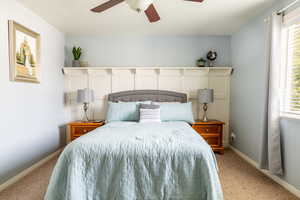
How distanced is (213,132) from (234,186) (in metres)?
1.23

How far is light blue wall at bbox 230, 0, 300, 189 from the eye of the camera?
209 cm

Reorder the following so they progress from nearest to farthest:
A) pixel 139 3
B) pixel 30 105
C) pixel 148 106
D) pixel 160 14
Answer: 1. pixel 139 3
2. pixel 30 105
3. pixel 160 14
4. pixel 148 106

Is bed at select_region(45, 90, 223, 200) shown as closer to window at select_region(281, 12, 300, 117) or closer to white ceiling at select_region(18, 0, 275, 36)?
window at select_region(281, 12, 300, 117)

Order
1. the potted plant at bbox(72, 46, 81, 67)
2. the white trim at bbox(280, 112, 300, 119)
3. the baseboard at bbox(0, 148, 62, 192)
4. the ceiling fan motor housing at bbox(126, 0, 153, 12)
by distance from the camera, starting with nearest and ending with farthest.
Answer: the ceiling fan motor housing at bbox(126, 0, 153, 12), the white trim at bbox(280, 112, 300, 119), the baseboard at bbox(0, 148, 62, 192), the potted plant at bbox(72, 46, 81, 67)

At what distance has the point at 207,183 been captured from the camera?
5.10 feet

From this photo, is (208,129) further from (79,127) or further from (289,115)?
(79,127)

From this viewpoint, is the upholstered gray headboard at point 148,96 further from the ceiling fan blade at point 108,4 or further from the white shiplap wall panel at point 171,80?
the ceiling fan blade at point 108,4

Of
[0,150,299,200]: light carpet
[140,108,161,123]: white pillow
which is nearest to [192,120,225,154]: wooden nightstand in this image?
[0,150,299,200]: light carpet

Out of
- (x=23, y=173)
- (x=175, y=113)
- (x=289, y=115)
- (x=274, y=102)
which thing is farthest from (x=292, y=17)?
(x=23, y=173)

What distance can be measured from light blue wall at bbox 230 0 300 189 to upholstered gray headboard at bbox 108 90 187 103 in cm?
111

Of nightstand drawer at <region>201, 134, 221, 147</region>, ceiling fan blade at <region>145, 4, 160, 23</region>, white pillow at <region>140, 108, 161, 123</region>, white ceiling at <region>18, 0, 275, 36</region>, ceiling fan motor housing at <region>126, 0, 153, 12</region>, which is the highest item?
white ceiling at <region>18, 0, 275, 36</region>

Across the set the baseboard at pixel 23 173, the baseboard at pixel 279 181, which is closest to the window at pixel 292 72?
the baseboard at pixel 279 181

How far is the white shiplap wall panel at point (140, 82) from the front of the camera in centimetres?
375

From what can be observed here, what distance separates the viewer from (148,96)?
3676 millimetres
